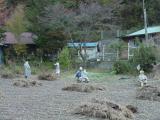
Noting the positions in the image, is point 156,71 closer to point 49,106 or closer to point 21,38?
point 21,38

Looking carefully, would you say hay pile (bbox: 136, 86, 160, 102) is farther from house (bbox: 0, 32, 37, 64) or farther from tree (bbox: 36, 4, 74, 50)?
house (bbox: 0, 32, 37, 64)

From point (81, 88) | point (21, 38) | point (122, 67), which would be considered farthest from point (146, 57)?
point (21, 38)

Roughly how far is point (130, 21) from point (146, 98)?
3716 cm

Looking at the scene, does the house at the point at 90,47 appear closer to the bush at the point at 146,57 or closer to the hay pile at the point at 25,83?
the bush at the point at 146,57

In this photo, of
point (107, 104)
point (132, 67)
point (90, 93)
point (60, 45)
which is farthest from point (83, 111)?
point (60, 45)

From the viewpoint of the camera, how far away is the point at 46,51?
47.2 metres

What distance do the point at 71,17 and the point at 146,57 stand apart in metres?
13.1

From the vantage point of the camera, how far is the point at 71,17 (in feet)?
151

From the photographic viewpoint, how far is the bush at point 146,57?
3494 cm

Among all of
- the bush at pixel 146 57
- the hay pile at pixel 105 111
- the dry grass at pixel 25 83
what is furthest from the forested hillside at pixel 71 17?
the hay pile at pixel 105 111

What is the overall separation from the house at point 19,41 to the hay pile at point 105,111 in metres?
35.0

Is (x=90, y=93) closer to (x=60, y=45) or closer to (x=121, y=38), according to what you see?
(x=60, y=45)

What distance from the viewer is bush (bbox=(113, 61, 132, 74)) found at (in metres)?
35.6

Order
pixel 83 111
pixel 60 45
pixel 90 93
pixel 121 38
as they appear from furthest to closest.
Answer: pixel 121 38 < pixel 60 45 < pixel 90 93 < pixel 83 111
